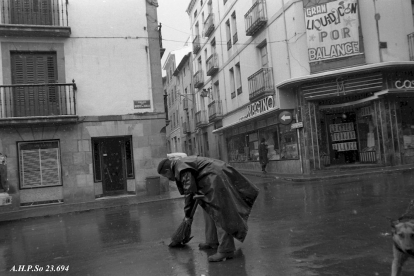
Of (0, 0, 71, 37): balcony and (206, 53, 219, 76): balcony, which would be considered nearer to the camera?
(0, 0, 71, 37): balcony

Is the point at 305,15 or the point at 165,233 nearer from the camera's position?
the point at 165,233

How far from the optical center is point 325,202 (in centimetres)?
853

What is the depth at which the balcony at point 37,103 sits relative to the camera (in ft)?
46.7

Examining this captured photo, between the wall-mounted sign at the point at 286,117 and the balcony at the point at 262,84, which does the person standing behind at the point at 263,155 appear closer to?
the wall-mounted sign at the point at 286,117

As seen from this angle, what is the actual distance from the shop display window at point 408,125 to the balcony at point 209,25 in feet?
54.9

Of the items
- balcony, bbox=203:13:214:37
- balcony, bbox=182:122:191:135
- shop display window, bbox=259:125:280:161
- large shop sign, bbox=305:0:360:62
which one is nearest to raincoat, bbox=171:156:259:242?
large shop sign, bbox=305:0:360:62

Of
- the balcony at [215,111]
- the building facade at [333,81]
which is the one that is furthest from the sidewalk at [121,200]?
the balcony at [215,111]

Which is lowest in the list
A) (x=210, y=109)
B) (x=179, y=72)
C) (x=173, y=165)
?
(x=173, y=165)

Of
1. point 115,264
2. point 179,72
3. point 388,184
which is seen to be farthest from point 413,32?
point 179,72

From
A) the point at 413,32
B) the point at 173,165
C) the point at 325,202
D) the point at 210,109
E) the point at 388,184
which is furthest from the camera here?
the point at 210,109

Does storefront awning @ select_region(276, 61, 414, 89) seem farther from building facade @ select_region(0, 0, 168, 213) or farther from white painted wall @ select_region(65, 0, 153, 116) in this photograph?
white painted wall @ select_region(65, 0, 153, 116)

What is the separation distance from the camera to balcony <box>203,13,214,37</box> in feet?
96.1

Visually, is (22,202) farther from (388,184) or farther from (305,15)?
(305,15)

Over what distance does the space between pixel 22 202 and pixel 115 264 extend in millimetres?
11371
